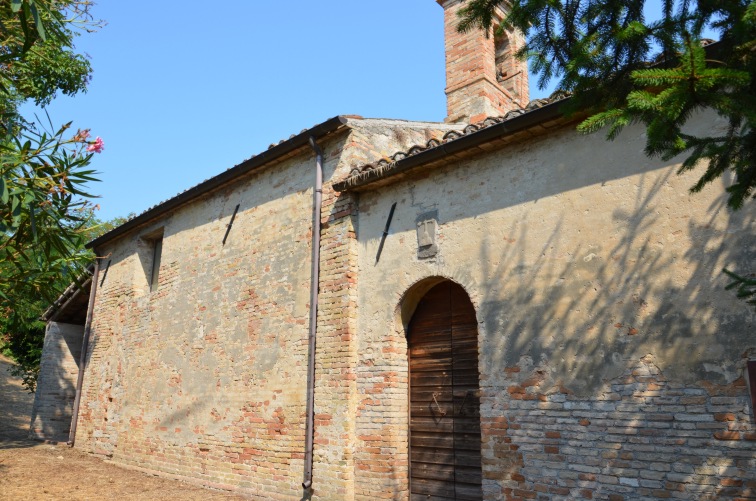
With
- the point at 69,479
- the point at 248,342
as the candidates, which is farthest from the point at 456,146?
the point at 69,479

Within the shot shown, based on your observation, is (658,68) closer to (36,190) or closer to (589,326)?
(589,326)

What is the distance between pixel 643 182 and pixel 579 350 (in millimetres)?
1599

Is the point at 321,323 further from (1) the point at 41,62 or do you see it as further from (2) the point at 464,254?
(1) the point at 41,62

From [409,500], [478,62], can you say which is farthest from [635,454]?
[478,62]

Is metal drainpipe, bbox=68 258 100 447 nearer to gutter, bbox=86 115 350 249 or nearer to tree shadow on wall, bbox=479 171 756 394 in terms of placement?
gutter, bbox=86 115 350 249

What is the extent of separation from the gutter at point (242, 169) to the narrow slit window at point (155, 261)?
1.68 ft

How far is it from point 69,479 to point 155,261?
4437 mm

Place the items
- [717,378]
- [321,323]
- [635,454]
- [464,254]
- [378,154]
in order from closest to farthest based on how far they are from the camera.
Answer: [717,378], [635,454], [464,254], [321,323], [378,154]

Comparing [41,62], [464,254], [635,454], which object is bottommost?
[635,454]

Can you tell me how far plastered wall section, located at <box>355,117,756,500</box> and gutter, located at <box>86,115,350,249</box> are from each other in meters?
1.90

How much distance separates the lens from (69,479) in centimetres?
931

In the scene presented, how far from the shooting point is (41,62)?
10.5 m

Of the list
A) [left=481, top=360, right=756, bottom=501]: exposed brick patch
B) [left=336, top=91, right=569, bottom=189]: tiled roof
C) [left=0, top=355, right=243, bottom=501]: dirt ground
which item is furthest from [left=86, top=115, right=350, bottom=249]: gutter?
[left=0, top=355, right=243, bottom=501]: dirt ground

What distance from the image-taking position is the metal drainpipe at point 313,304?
718cm
